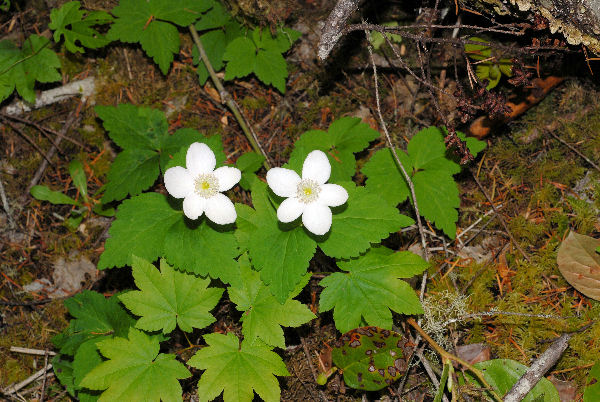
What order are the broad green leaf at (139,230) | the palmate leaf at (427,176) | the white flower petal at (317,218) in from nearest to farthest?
1. the white flower petal at (317,218)
2. the broad green leaf at (139,230)
3. the palmate leaf at (427,176)

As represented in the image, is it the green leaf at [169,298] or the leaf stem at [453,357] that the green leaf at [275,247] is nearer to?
the green leaf at [169,298]

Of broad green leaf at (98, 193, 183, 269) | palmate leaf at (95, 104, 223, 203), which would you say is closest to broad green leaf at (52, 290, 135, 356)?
broad green leaf at (98, 193, 183, 269)

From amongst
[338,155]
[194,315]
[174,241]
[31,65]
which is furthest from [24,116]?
[338,155]

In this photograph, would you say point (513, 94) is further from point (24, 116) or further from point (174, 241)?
point (24, 116)

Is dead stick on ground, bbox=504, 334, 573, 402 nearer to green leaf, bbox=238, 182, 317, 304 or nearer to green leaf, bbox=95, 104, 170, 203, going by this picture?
green leaf, bbox=238, 182, 317, 304

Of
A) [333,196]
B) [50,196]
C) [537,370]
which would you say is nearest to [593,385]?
[537,370]

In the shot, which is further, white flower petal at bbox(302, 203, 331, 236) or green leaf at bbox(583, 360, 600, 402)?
green leaf at bbox(583, 360, 600, 402)

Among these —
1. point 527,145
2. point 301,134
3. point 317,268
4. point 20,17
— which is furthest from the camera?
point 20,17

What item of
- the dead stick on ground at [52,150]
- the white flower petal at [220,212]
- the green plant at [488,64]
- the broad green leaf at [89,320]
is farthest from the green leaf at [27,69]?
the green plant at [488,64]
